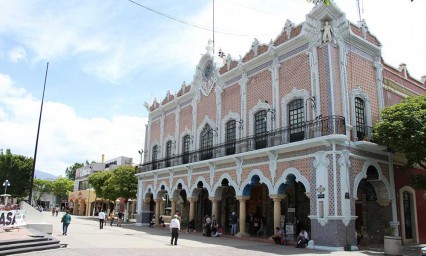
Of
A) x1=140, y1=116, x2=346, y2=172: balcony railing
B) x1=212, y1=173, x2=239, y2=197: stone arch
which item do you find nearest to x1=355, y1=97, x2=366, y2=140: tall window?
x1=140, y1=116, x2=346, y2=172: balcony railing

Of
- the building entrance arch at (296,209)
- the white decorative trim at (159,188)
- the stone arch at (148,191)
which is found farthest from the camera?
the stone arch at (148,191)

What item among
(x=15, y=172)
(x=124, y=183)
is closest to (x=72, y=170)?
(x=15, y=172)

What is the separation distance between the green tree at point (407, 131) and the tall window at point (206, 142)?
428 inches

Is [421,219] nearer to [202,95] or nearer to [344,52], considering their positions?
[344,52]

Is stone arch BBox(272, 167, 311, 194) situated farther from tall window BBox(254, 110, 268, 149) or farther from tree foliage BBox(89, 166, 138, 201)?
tree foliage BBox(89, 166, 138, 201)

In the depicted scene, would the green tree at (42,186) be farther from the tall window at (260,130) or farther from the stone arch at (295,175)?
the stone arch at (295,175)

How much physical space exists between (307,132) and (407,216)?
24.9 feet

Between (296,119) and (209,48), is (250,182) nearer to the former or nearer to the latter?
(296,119)

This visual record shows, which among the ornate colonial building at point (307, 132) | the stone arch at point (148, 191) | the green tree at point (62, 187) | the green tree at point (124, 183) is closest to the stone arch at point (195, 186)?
the ornate colonial building at point (307, 132)

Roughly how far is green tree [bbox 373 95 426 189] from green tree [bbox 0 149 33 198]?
51927mm

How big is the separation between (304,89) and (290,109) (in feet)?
4.86

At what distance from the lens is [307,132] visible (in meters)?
18.2

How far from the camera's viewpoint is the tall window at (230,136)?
23.1 m

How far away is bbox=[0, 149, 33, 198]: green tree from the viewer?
178ft
